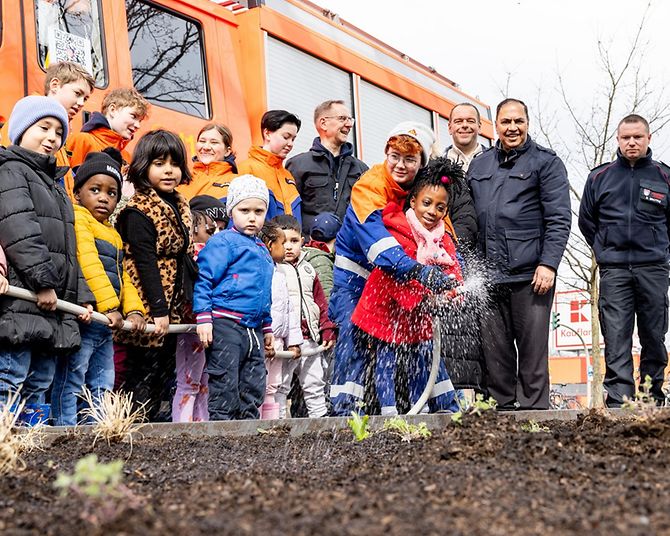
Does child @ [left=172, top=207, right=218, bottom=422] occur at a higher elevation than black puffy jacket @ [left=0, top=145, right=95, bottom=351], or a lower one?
lower

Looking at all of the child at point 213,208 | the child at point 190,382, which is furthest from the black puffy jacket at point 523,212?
the child at point 190,382

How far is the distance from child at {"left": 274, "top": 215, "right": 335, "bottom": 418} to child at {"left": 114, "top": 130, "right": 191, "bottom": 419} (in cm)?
107

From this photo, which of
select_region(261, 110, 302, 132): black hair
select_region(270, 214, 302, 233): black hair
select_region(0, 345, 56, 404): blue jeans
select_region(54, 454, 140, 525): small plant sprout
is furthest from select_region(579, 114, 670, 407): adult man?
select_region(54, 454, 140, 525): small plant sprout

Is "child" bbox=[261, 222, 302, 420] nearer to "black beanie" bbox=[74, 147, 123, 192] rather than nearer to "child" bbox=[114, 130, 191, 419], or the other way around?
"child" bbox=[114, 130, 191, 419]

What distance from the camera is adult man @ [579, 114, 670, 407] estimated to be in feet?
21.6

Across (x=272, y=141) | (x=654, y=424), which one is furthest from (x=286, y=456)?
(x=272, y=141)

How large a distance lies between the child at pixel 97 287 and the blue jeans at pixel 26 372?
22cm

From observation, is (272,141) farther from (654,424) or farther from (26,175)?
(654,424)

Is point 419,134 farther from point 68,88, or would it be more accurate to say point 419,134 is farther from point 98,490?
point 98,490

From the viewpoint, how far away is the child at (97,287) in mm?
4547

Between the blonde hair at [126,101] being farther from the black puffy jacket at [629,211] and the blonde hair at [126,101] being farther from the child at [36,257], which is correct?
the black puffy jacket at [629,211]

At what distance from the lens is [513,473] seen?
2.54 m

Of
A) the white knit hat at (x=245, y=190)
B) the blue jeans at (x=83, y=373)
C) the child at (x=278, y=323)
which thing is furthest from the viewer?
the child at (x=278, y=323)

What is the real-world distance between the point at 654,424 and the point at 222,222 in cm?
378
